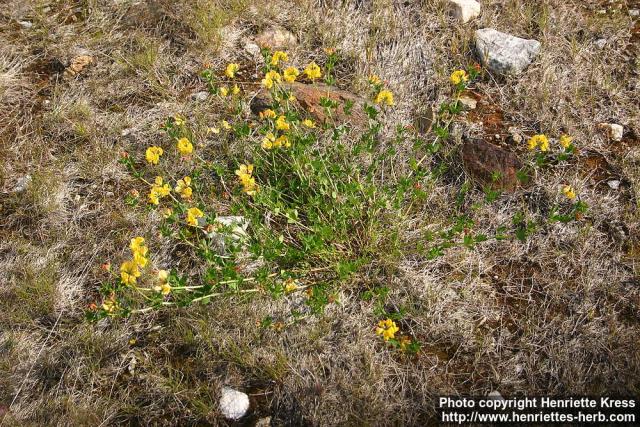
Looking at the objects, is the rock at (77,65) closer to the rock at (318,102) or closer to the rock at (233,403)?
the rock at (318,102)

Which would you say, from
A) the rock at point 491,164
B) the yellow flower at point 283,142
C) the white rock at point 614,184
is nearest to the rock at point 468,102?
the rock at point 491,164

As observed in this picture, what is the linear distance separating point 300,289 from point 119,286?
942mm

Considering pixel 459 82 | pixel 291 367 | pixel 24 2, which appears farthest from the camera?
pixel 24 2

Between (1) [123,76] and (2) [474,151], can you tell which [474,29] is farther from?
(1) [123,76]

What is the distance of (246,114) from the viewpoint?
3559mm

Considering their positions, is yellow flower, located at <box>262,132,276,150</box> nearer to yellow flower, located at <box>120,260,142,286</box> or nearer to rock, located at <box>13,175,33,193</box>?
yellow flower, located at <box>120,260,142,286</box>

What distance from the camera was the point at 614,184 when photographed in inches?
121

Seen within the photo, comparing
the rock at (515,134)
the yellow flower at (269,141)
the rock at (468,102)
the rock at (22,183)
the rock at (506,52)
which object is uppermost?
the rock at (506,52)

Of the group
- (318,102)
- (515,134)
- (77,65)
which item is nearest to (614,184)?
(515,134)

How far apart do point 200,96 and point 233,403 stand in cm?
227

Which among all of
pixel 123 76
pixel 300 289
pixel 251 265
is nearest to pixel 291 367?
pixel 300 289

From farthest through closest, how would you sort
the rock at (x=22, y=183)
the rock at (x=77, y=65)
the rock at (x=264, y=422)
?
the rock at (x=77, y=65), the rock at (x=22, y=183), the rock at (x=264, y=422)

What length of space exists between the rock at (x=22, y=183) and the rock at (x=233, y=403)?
1.97 meters

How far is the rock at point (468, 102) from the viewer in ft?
11.6
